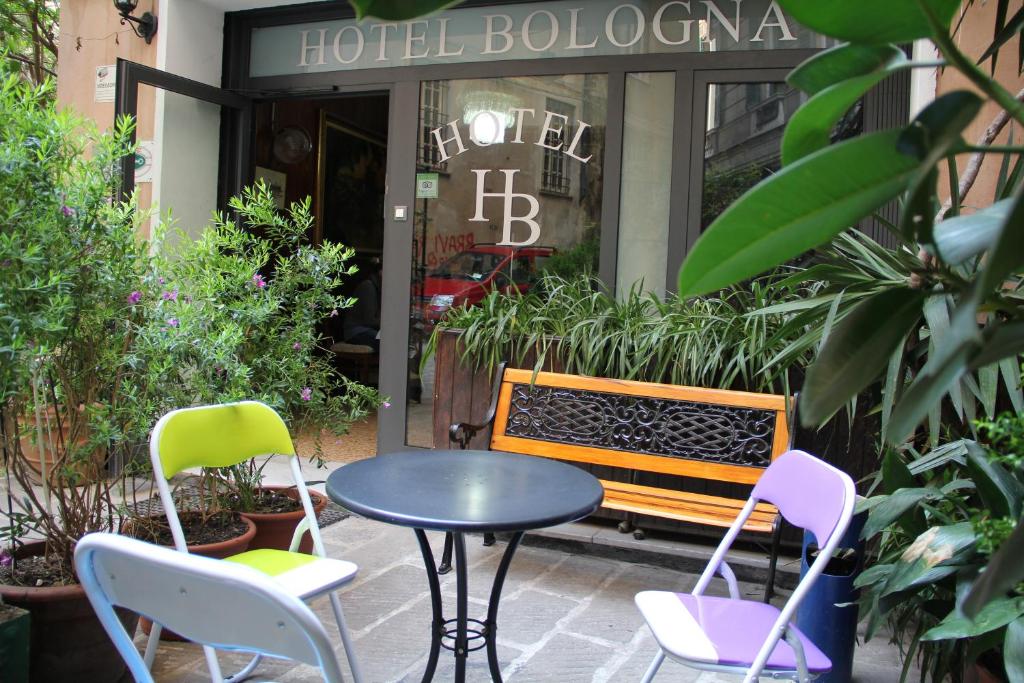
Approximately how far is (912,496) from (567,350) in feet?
6.91

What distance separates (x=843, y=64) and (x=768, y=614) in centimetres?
208

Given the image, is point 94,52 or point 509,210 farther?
point 94,52

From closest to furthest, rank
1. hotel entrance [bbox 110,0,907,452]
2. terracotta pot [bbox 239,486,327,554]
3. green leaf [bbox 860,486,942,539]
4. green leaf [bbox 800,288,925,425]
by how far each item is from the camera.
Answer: green leaf [bbox 800,288,925,425] < green leaf [bbox 860,486,942,539] < terracotta pot [bbox 239,486,327,554] < hotel entrance [bbox 110,0,907,452]

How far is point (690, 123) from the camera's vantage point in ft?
16.7

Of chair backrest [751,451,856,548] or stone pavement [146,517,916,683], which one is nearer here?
chair backrest [751,451,856,548]

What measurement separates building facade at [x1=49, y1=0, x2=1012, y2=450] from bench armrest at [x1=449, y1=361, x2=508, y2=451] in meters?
1.11

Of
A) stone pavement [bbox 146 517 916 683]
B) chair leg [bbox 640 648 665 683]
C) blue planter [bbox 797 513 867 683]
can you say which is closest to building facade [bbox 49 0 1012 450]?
stone pavement [bbox 146 517 916 683]

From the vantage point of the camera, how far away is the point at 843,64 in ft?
1.86

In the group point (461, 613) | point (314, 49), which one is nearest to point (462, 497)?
point (461, 613)

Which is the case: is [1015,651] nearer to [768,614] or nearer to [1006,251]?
[768,614]

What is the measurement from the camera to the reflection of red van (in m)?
5.47

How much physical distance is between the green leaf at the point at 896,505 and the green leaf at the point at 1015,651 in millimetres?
509

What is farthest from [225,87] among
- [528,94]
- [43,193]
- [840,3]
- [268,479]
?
[840,3]

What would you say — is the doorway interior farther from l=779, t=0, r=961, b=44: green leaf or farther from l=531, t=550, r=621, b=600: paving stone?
l=779, t=0, r=961, b=44: green leaf
